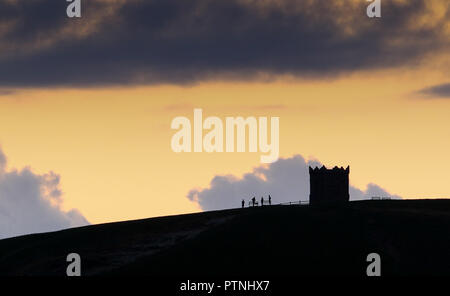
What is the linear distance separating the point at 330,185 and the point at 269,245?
29164 mm

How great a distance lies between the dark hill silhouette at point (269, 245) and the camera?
12300 cm

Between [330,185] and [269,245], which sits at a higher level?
[330,185]

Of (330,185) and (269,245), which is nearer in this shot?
(269,245)

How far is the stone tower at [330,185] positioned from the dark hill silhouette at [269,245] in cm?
747

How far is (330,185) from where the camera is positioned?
156375mm

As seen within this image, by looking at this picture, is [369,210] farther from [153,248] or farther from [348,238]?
[153,248]

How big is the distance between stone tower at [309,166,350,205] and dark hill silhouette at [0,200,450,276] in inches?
294

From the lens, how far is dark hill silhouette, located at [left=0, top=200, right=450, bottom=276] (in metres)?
123

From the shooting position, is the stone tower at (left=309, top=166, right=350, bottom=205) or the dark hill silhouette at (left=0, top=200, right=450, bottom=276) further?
the stone tower at (left=309, top=166, right=350, bottom=205)

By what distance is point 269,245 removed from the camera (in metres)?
130

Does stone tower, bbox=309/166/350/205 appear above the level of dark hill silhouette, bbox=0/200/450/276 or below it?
above

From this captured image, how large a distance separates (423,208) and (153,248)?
1437 inches
